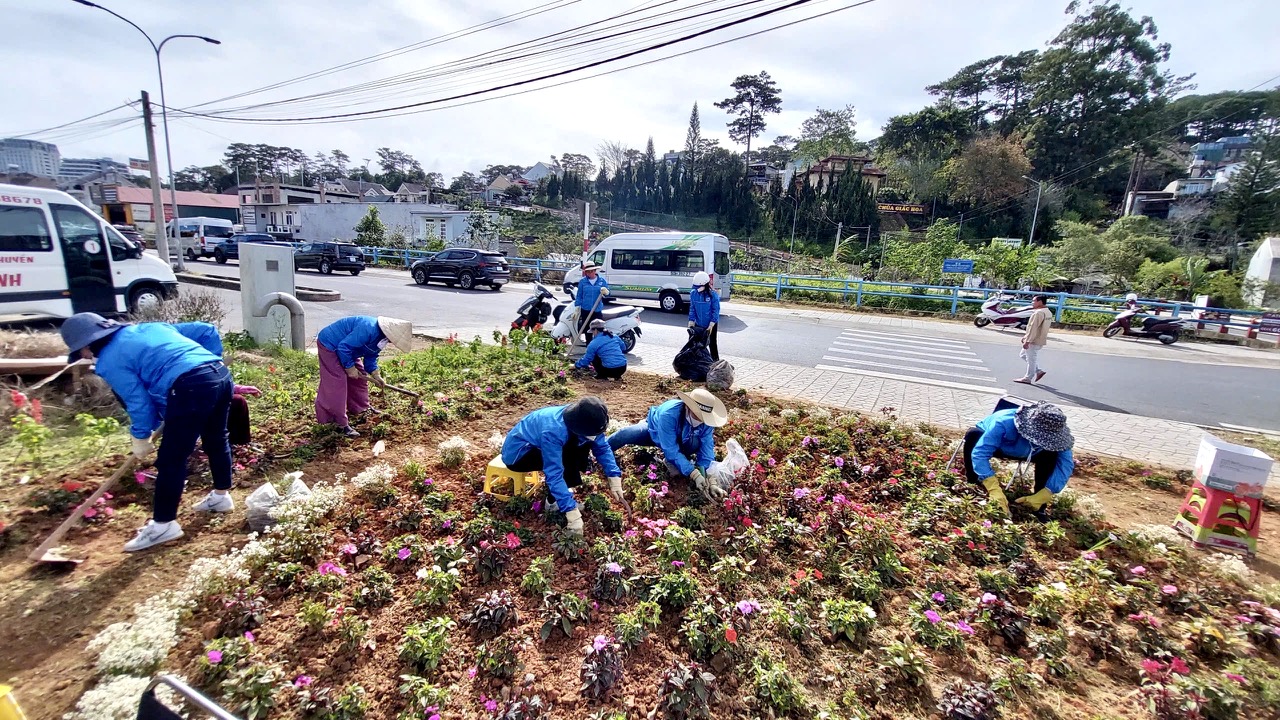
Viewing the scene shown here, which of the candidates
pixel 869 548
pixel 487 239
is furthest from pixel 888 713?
pixel 487 239

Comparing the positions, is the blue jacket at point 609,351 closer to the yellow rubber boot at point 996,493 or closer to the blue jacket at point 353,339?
the blue jacket at point 353,339

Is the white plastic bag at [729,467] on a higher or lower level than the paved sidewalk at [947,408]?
higher

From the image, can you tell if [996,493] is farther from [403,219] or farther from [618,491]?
[403,219]

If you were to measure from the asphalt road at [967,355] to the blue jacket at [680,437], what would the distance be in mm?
4998

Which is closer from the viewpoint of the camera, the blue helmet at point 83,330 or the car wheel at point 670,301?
the blue helmet at point 83,330

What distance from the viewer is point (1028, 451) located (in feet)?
13.9

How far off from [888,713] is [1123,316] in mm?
16636

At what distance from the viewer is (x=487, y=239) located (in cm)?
3547

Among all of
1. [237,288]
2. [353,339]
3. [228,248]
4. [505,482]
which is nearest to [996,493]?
[505,482]

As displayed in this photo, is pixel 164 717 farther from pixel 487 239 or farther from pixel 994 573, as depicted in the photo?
pixel 487 239

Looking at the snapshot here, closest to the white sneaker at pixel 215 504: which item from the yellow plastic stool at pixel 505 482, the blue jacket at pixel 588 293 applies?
the yellow plastic stool at pixel 505 482

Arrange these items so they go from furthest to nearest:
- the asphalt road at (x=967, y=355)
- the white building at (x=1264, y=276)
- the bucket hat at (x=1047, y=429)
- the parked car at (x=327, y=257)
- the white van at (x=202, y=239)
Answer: the white van at (x=202, y=239), the parked car at (x=327, y=257), the white building at (x=1264, y=276), the asphalt road at (x=967, y=355), the bucket hat at (x=1047, y=429)

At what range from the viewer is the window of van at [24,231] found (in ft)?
24.7

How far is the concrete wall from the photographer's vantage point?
3812 centimetres
